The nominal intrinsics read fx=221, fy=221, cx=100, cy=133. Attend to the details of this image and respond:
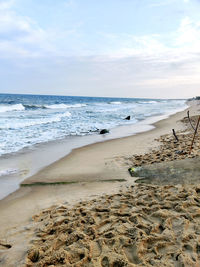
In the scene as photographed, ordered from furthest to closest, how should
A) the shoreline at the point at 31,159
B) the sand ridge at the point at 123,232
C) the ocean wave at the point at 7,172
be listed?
the ocean wave at the point at 7,172
the shoreline at the point at 31,159
the sand ridge at the point at 123,232

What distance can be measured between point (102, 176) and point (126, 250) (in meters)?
3.29

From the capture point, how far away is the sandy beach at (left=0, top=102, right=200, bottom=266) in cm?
257

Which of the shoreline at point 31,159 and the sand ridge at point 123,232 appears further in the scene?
the shoreline at point 31,159

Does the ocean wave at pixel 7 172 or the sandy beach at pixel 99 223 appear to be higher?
the sandy beach at pixel 99 223

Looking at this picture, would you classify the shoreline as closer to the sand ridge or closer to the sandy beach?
the sandy beach

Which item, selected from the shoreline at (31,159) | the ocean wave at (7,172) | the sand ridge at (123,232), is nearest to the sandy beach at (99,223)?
the sand ridge at (123,232)

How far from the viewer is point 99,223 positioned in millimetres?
3295

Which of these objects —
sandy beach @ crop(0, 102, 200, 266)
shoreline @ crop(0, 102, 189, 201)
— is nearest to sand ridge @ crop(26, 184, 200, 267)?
sandy beach @ crop(0, 102, 200, 266)

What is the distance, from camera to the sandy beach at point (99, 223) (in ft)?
8.42

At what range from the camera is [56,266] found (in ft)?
7.96

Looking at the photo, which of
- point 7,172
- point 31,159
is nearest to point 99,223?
point 7,172

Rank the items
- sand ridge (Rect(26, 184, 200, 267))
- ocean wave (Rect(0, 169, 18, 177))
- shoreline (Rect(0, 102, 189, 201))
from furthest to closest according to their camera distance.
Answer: ocean wave (Rect(0, 169, 18, 177)), shoreline (Rect(0, 102, 189, 201)), sand ridge (Rect(26, 184, 200, 267))

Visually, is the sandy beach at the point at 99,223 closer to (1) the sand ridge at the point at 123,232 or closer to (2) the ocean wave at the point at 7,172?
(1) the sand ridge at the point at 123,232

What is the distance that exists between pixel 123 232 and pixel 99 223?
0.44 metres
